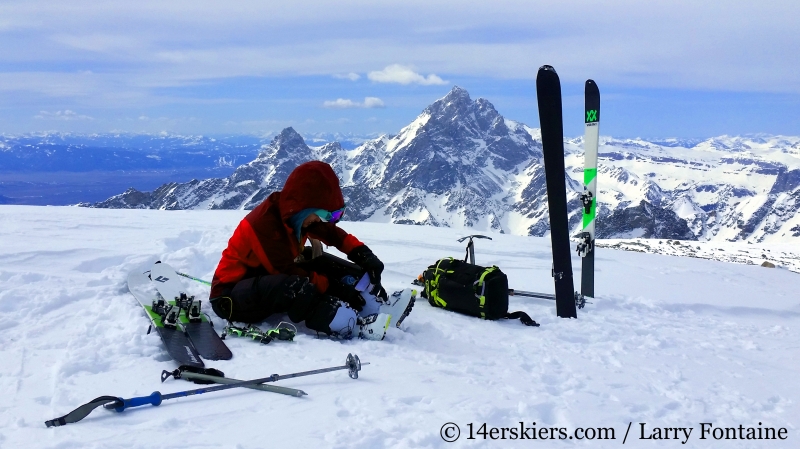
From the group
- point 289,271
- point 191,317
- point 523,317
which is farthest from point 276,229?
point 523,317

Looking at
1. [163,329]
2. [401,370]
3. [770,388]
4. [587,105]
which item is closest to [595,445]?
[401,370]

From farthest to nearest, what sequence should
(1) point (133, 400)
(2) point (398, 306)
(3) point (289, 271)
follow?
1. (2) point (398, 306)
2. (3) point (289, 271)
3. (1) point (133, 400)

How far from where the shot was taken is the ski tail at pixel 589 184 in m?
8.13

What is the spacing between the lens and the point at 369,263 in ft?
19.7

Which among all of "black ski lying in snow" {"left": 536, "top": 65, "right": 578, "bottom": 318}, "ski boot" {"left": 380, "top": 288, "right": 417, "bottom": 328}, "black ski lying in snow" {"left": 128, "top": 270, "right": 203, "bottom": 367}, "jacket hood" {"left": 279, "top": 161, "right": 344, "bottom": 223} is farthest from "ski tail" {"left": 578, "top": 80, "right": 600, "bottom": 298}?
"black ski lying in snow" {"left": 128, "top": 270, "right": 203, "bottom": 367}

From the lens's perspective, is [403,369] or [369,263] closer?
[403,369]

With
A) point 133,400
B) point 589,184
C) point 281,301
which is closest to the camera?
point 133,400

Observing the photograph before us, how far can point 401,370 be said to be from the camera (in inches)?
174

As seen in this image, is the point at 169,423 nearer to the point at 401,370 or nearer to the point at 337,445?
the point at 337,445

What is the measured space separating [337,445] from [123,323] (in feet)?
10.2

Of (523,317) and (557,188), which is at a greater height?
(557,188)

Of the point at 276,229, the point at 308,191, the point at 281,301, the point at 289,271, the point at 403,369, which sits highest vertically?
the point at 308,191

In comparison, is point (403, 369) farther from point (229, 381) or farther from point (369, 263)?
point (369, 263)

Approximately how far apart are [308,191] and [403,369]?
84.5 inches
